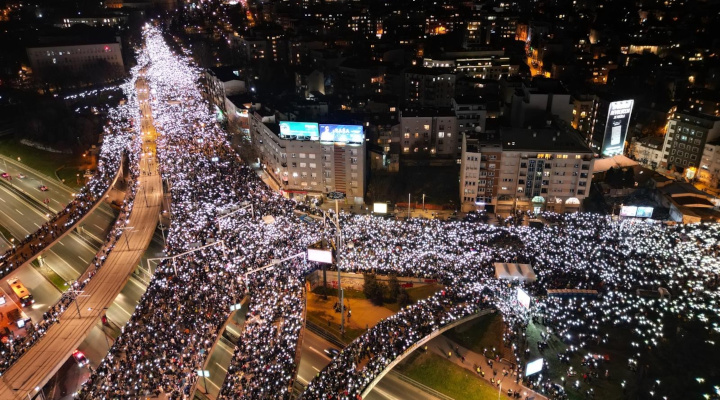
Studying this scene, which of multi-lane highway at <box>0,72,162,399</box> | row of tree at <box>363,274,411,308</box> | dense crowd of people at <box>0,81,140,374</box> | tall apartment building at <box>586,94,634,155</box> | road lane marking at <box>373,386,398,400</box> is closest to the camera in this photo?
multi-lane highway at <box>0,72,162,399</box>

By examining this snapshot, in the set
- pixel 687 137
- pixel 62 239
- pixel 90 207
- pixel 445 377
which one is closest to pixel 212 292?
pixel 445 377

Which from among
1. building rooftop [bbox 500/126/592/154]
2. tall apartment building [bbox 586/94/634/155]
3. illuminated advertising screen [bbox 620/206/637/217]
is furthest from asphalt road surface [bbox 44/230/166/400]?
tall apartment building [bbox 586/94/634/155]

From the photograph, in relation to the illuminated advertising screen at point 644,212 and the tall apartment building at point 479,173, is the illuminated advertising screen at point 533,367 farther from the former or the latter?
the tall apartment building at point 479,173

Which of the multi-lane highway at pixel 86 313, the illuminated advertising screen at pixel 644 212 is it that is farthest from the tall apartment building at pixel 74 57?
the illuminated advertising screen at pixel 644 212

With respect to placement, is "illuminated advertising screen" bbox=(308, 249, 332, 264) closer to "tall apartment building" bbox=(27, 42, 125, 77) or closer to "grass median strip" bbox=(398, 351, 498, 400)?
"grass median strip" bbox=(398, 351, 498, 400)

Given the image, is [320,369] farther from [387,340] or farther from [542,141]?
[542,141]
